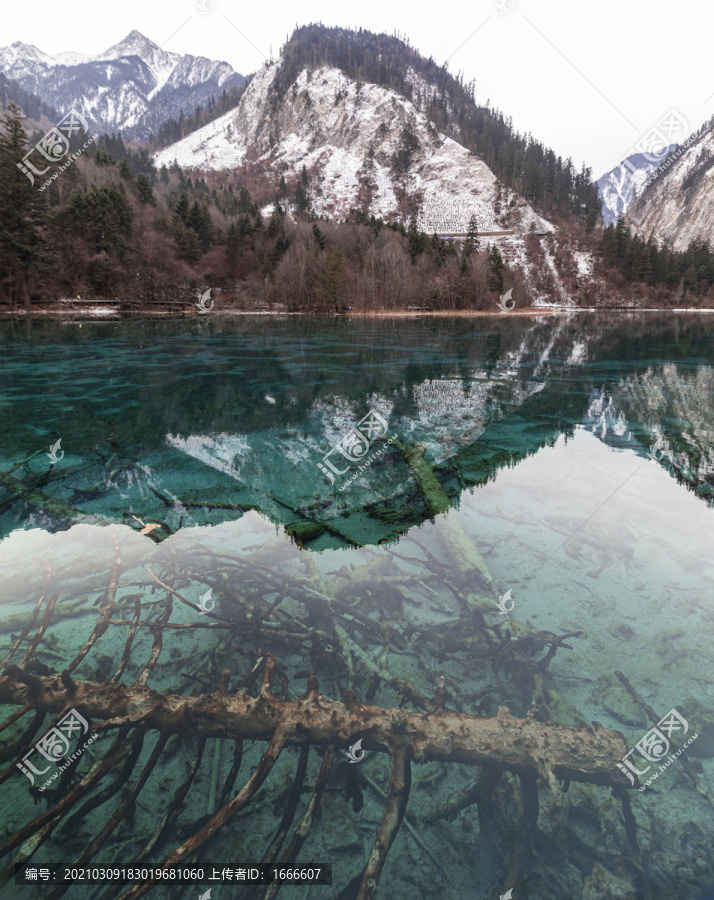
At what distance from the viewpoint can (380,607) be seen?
5082 millimetres

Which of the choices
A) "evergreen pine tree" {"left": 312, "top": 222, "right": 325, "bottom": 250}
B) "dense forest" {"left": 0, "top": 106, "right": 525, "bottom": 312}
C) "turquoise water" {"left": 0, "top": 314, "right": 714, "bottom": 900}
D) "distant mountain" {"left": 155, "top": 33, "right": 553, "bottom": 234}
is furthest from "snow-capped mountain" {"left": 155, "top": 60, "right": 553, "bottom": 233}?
"turquoise water" {"left": 0, "top": 314, "right": 714, "bottom": 900}

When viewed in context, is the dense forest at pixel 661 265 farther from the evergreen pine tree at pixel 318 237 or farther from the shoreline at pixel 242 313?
the evergreen pine tree at pixel 318 237

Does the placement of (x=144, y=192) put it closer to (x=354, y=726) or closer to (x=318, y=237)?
(x=318, y=237)

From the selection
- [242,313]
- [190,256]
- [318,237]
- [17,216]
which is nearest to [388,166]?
[318,237]

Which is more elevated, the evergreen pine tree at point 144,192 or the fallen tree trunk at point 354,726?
the evergreen pine tree at point 144,192

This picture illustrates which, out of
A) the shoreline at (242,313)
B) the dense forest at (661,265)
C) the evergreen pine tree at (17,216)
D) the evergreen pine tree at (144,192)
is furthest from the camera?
the dense forest at (661,265)

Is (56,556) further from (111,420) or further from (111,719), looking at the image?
(111,420)

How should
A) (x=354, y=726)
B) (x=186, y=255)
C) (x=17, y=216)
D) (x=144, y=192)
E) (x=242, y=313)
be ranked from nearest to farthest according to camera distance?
(x=354, y=726) → (x=17, y=216) → (x=242, y=313) → (x=186, y=255) → (x=144, y=192)

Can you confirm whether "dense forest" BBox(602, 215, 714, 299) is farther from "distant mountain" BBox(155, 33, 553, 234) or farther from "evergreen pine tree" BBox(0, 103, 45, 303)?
"evergreen pine tree" BBox(0, 103, 45, 303)

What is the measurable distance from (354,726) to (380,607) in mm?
1671

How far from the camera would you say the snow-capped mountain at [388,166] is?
504ft

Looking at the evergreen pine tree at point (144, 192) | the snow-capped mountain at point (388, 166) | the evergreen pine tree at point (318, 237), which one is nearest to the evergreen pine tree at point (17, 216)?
the evergreen pine tree at point (144, 192)

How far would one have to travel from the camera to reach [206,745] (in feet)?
11.0

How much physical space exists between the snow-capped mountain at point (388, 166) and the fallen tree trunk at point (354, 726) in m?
166
